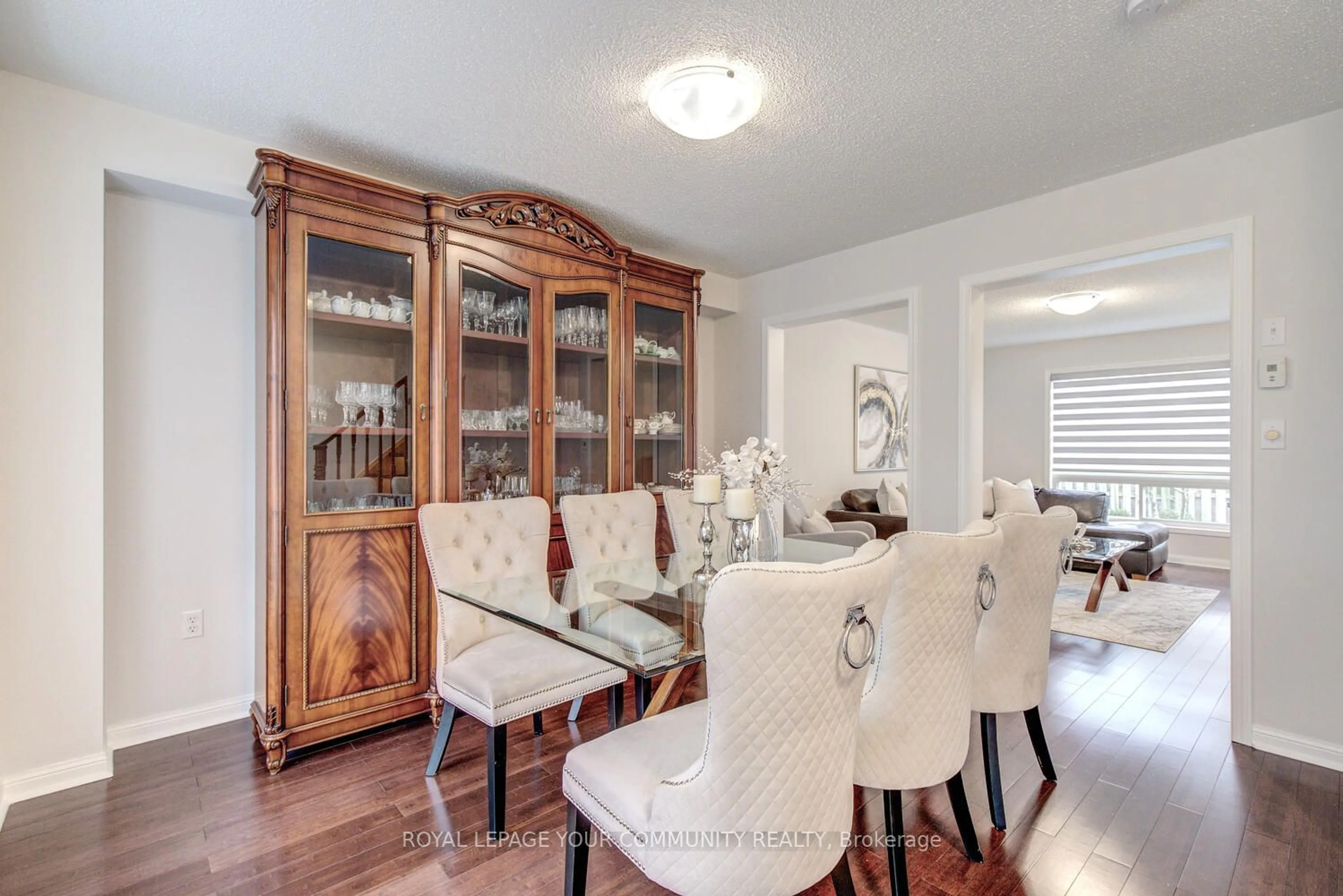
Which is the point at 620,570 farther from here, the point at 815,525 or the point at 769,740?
the point at 815,525

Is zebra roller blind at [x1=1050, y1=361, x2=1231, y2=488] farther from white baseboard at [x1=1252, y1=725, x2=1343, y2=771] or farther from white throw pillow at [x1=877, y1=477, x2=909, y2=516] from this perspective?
white baseboard at [x1=1252, y1=725, x2=1343, y2=771]

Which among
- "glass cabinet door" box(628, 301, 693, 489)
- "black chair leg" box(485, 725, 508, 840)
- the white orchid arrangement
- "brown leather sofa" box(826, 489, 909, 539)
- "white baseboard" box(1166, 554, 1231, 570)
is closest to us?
"black chair leg" box(485, 725, 508, 840)

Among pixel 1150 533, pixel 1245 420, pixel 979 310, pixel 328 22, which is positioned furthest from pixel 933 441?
pixel 1150 533

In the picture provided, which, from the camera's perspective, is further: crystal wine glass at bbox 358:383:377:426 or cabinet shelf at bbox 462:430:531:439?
cabinet shelf at bbox 462:430:531:439

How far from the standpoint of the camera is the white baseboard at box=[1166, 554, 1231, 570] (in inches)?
239

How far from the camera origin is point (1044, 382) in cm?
729

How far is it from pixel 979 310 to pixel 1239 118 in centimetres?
124

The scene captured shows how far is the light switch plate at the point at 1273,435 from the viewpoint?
7.97 ft

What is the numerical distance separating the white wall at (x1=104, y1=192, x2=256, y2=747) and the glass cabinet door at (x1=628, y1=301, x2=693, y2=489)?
1826 mm

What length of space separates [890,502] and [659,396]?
284 cm

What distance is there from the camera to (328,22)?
179 centimetres

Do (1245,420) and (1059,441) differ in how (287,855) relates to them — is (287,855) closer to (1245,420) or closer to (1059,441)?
(1245,420)

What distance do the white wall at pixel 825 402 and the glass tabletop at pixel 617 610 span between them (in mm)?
2965

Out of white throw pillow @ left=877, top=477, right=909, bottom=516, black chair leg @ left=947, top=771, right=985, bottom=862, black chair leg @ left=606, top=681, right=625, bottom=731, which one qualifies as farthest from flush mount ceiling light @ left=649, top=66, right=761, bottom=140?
white throw pillow @ left=877, top=477, right=909, bottom=516
